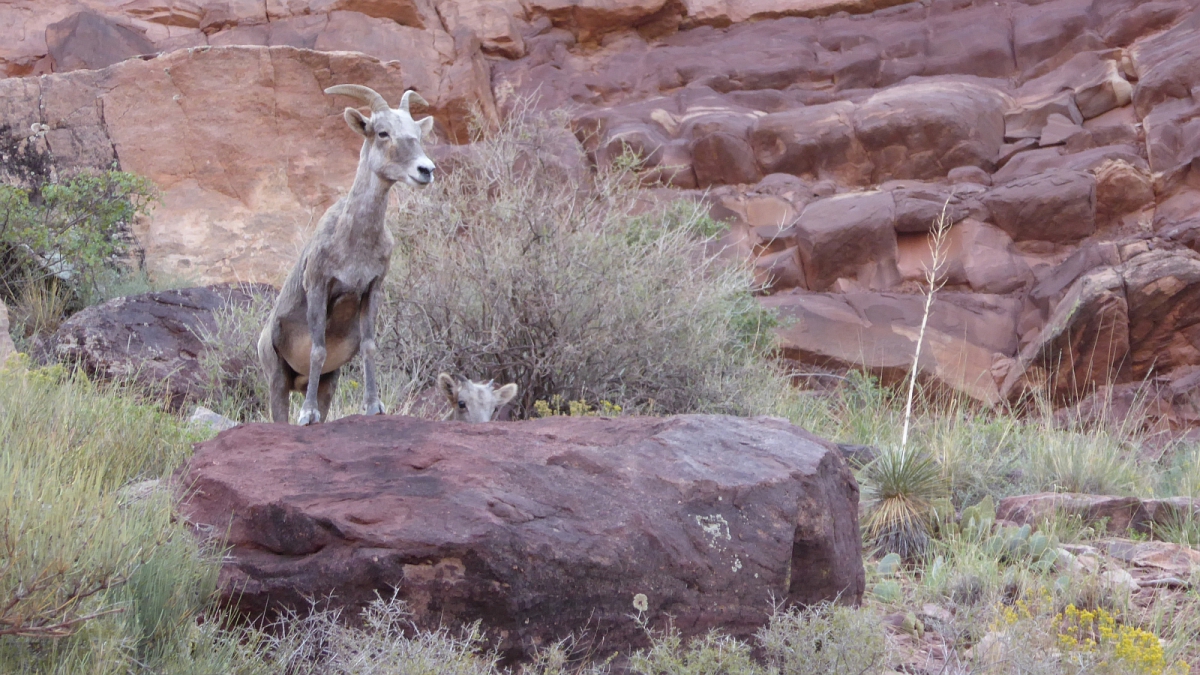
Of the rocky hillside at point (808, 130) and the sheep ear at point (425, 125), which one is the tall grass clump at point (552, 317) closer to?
the sheep ear at point (425, 125)

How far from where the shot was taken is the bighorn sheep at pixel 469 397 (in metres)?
7.07

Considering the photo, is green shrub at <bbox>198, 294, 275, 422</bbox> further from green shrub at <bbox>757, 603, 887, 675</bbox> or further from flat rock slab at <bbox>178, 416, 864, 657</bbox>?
green shrub at <bbox>757, 603, 887, 675</bbox>

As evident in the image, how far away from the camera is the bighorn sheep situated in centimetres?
707

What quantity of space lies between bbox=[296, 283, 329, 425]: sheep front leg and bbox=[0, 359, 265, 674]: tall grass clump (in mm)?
799

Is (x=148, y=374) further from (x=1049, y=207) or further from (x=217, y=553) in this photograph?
(x=1049, y=207)

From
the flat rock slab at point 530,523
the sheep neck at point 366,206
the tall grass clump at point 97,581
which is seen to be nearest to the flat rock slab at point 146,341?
the sheep neck at point 366,206

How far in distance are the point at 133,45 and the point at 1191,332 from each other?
19.3 meters

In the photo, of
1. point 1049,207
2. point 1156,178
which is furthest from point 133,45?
point 1156,178

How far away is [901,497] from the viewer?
23.5 feet

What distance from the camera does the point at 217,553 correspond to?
13.1ft

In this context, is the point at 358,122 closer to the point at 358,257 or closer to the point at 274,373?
the point at 358,257

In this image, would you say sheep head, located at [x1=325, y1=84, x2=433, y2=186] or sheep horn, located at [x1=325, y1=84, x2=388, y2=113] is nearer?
sheep head, located at [x1=325, y1=84, x2=433, y2=186]

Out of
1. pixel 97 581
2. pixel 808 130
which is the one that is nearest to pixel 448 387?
pixel 97 581

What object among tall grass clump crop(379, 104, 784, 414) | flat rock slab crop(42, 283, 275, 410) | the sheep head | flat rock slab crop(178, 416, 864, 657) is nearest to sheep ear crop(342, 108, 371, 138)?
the sheep head
